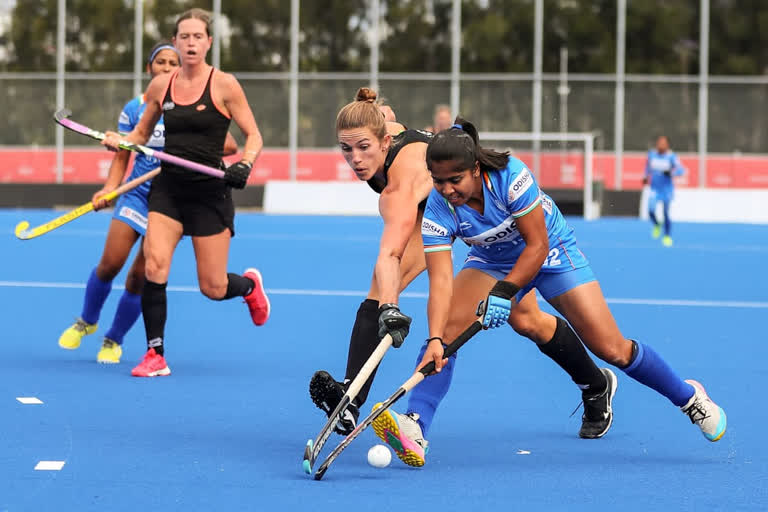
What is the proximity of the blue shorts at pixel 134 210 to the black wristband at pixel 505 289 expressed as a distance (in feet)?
11.2

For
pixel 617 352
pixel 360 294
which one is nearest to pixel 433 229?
pixel 617 352

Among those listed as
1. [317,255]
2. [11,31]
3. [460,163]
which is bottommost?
[317,255]

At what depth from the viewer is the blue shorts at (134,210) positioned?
7.89m

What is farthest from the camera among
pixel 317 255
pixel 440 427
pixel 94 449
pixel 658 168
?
pixel 658 168

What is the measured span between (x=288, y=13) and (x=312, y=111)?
8.45 ft

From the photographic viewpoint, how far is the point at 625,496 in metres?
4.62

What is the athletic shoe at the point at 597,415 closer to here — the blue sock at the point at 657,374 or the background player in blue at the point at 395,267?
the background player in blue at the point at 395,267

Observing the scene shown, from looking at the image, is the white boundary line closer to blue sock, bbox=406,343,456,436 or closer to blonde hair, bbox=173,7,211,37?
blonde hair, bbox=173,7,211,37

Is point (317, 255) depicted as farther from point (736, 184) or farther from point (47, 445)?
point (736, 184)

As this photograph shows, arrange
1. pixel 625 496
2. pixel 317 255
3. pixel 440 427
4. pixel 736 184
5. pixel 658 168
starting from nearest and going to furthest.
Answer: pixel 625 496 < pixel 440 427 < pixel 317 255 < pixel 658 168 < pixel 736 184

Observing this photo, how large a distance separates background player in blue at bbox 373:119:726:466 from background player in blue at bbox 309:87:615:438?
0.19 meters

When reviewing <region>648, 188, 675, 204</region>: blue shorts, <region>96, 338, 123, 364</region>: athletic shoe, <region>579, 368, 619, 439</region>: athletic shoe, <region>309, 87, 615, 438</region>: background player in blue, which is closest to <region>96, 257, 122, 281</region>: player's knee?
<region>96, 338, 123, 364</region>: athletic shoe

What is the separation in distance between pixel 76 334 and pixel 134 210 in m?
0.83

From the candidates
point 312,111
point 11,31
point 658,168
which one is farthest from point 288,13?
point 658,168
